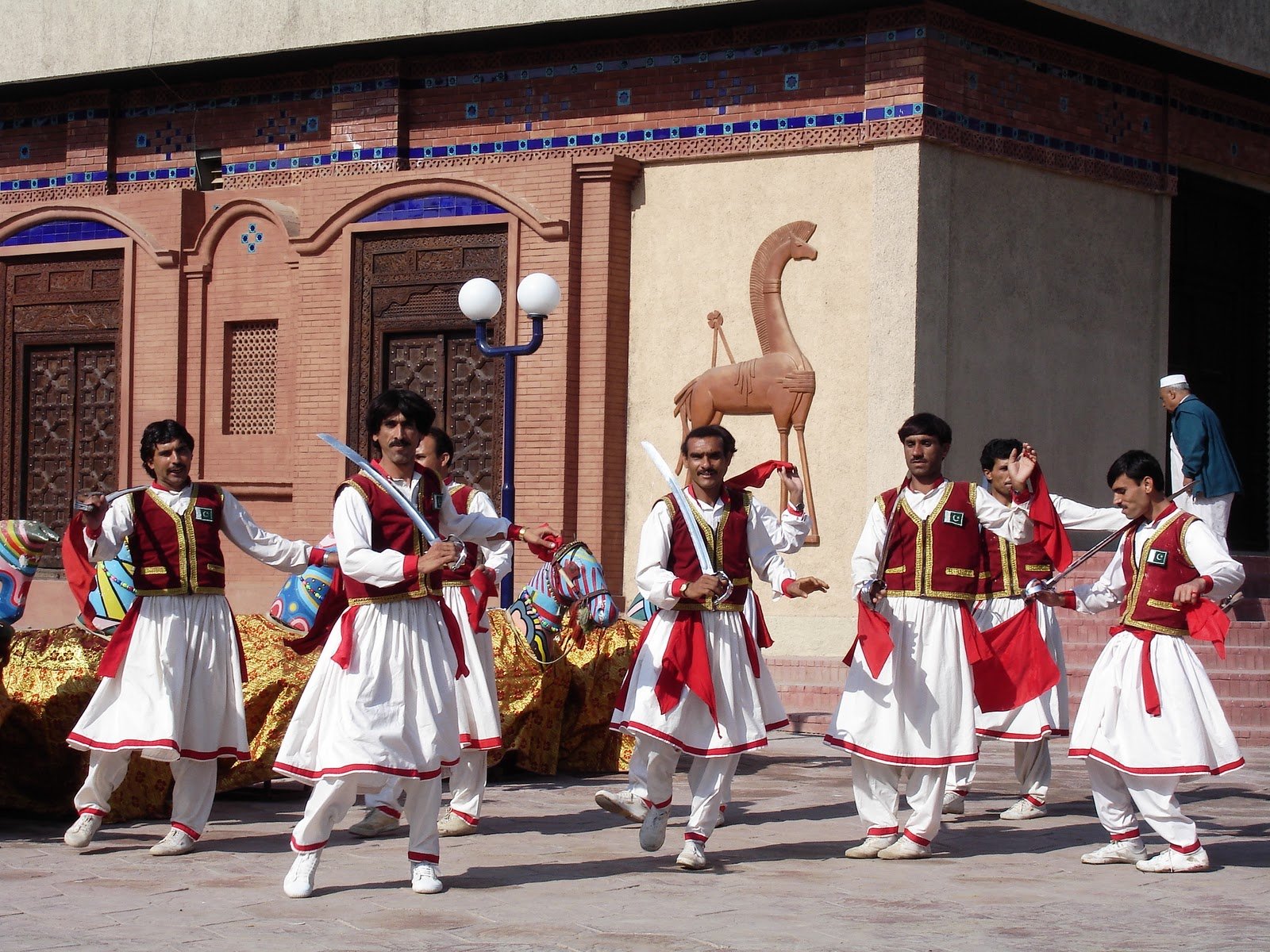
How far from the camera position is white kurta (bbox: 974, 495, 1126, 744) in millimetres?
8602

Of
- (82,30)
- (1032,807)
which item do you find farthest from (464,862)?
(82,30)

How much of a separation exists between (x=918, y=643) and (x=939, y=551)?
38 cm

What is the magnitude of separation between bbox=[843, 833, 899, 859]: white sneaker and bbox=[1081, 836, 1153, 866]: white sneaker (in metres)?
0.77

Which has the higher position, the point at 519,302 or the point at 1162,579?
the point at 519,302

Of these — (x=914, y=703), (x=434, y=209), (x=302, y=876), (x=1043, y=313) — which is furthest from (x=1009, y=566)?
(x=434, y=209)

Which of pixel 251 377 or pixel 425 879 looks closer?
pixel 425 879

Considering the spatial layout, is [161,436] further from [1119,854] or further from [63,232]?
[63,232]

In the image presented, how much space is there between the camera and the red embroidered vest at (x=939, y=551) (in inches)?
294

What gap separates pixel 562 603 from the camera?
379 inches

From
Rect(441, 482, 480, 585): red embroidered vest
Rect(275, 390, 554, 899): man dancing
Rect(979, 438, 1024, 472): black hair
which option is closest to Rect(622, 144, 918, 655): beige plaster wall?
Rect(979, 438, 1024, 472): black hair

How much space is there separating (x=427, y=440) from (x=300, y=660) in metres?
1.45

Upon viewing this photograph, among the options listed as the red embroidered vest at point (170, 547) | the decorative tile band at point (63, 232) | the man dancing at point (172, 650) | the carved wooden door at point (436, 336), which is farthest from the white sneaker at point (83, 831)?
the decorative tile band at point (63, 232)

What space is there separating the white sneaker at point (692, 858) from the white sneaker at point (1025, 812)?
2081mm

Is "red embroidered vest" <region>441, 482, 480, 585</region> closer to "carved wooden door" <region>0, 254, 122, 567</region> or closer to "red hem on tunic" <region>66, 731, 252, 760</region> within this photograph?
"red hem on tunic" <region>66, 731, 252, 760</region>
